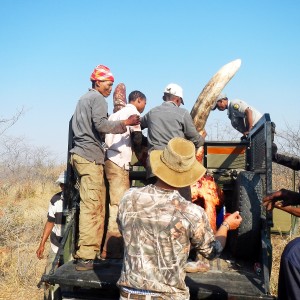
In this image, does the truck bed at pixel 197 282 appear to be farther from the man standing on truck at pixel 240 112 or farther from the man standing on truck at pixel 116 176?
the man standing on truck at pixel 240 112

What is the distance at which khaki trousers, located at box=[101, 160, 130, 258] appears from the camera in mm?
4289

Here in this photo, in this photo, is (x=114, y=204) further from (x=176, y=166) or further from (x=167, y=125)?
(x=176, y=166)

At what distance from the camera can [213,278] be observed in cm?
354

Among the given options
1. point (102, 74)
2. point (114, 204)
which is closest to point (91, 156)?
point (114, 204)

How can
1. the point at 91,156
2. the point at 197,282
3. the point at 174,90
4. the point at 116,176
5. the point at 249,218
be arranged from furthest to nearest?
the point at 174,90 → the point at 116,176 → the point at 91,156 → the point at 249,218 → the point at 197,282

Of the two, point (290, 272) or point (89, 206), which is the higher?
point (89, 206)

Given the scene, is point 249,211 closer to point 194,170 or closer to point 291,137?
point 194,170

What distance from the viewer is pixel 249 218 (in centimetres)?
393

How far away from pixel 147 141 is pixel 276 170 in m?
12.2

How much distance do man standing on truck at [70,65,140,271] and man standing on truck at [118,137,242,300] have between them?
4.72ft

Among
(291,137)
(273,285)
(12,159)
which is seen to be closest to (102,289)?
(273,285)

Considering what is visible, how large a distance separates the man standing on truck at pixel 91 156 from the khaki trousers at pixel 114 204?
102 mm

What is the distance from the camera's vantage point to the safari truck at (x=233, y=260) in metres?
3.34

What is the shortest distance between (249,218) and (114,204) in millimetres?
1437
